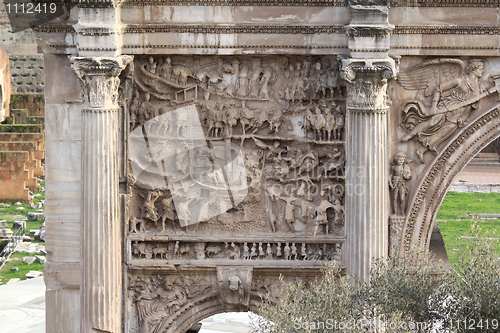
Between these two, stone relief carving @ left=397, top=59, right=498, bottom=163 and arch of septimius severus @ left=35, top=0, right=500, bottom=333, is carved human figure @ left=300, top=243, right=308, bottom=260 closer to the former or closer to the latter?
arch of septimius severus @ left=35, top=0, right=500, bottom=333

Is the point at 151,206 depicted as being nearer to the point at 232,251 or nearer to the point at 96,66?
the point at 232,251

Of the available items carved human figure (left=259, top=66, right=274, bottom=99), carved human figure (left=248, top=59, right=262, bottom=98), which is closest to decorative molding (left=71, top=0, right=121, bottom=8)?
carved human figure (left=248, top=59, right=262, bottom=98)

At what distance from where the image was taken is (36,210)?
3403cm

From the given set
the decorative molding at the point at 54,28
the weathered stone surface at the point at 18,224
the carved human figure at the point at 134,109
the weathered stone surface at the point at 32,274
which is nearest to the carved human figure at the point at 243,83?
the carved human figure at the point at 134,109

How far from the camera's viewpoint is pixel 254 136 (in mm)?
12406

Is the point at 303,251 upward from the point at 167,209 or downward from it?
downward

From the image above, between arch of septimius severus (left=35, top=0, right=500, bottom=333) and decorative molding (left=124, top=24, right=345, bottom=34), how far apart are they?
0.02 meters

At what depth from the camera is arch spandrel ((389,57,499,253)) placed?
1219 centimetres

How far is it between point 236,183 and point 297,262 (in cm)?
155

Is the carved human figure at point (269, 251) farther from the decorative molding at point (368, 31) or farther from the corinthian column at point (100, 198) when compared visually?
the decorative molding at point (368, 31)

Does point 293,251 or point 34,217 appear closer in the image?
point 293,251

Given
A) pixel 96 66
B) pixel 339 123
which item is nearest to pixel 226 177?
pixel 339 123

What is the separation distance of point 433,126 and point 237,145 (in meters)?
3.03

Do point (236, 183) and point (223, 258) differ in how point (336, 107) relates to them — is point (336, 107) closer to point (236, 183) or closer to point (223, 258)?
point (236, 183)
